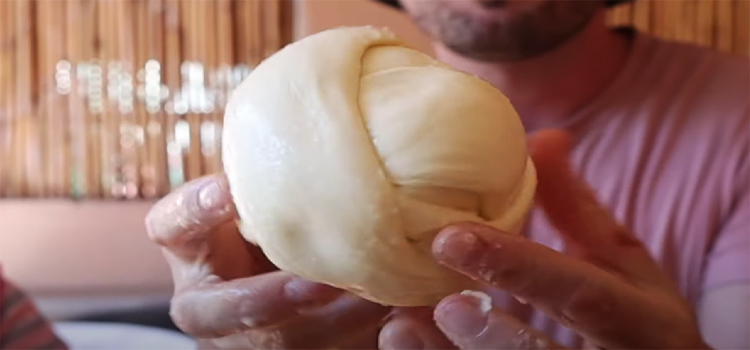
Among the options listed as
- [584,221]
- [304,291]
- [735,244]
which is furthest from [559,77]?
[304,291]

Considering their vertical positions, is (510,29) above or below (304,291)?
above

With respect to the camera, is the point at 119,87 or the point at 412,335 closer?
the point at 412,335

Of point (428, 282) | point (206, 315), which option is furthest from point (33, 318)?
point (428, 282)

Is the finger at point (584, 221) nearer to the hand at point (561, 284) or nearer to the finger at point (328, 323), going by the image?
the hand at point (561, 284)

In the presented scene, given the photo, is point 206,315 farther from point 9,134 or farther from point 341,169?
point 9,134

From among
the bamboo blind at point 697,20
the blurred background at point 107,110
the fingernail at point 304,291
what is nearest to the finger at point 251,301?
the fingernail at point 304,291

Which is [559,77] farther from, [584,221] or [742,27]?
[742,27]

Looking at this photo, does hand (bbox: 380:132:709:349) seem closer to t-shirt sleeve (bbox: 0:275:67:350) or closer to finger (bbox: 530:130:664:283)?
finger (bbox: 530:130:664:283)
